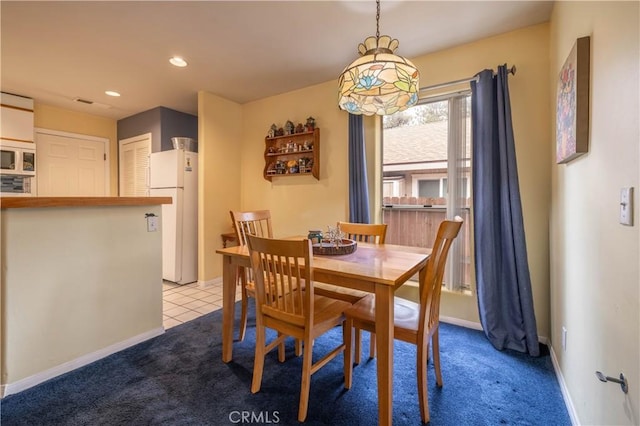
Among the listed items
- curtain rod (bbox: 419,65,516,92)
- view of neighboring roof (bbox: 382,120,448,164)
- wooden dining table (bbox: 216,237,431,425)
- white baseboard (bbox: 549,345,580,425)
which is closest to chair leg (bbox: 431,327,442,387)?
wooden dining table (bbox: 216,237,431,425)

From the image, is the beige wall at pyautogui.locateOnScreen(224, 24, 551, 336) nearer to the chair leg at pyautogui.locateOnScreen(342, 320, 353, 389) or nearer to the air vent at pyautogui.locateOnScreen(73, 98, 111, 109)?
the chair leg at pyautogui.locateOnScreen(342, 320, 353, 389)

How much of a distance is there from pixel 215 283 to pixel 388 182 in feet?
8.53

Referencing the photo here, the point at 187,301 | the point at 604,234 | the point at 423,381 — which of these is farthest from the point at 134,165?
the point at 604,234

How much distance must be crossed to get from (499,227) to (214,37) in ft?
9.20

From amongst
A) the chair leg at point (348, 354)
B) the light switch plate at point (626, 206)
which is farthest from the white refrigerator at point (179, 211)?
the light switch plate at point (626, 206)

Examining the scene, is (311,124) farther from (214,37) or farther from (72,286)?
(72,286)

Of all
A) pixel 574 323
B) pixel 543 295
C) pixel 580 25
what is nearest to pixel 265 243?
pixel 574 323

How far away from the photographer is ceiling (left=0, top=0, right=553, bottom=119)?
207 cm

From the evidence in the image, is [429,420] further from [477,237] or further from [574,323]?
[477,237]

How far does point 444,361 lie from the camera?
2031 mm

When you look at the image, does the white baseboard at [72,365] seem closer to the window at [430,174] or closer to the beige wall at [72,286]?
the beige wall at [72,286]

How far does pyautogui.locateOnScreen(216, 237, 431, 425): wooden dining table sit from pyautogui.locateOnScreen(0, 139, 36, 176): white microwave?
146 inches

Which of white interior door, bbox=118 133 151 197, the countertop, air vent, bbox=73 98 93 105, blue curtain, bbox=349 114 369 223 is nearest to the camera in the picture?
the countertop

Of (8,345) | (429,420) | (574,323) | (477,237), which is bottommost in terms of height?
(429,420)
